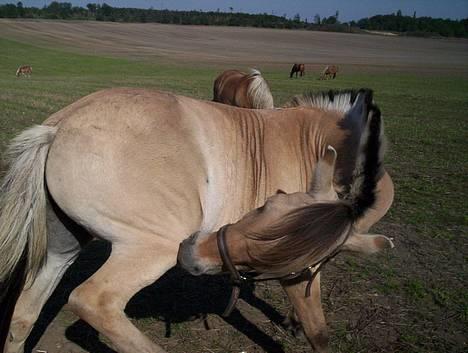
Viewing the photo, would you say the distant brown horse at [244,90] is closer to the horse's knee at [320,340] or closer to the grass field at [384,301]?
the grass field at [384,301]

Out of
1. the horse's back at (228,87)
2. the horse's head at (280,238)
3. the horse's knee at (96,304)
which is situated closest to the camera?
the horse's head at (280,238)

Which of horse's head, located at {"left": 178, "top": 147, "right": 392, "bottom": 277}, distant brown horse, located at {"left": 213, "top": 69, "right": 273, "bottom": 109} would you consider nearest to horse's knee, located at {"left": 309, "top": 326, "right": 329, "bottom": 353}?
horse's head, located at {"left": 178, "top": 147, "right": 392, "bottom": 277}

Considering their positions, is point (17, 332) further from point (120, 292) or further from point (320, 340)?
point (320, 340)

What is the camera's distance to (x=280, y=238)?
7.73 feet

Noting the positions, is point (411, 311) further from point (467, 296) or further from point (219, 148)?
point (219, 148)

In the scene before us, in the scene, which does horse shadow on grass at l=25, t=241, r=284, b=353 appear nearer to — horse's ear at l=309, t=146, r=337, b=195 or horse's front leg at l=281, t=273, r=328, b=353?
horse's front leg at l=281, t=273, r=328, b=353

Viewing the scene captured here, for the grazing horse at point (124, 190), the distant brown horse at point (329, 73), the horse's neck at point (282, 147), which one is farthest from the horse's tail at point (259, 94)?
the distant brown horse at point (329, 73)

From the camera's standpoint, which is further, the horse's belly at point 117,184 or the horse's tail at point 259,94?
the horse's tail at point 259,94

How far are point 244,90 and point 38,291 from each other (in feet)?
21.2

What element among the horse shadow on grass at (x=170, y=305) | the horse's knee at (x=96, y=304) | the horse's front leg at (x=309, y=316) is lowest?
the horse shadow on grass at (x=170, y=305)

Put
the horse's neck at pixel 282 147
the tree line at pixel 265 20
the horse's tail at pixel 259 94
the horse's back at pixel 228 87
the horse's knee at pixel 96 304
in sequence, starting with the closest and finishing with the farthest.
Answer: the horse's knee at pixel 96 304 < the horse's neck at pixel 282 147 < the horse's tail at pixel 259 94 < the horse's back at pixel 228 87 < the tree line at pixel 265 20

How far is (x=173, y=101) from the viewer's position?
292cm

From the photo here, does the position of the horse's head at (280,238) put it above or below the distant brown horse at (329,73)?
above

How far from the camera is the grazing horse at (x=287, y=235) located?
236 cm
